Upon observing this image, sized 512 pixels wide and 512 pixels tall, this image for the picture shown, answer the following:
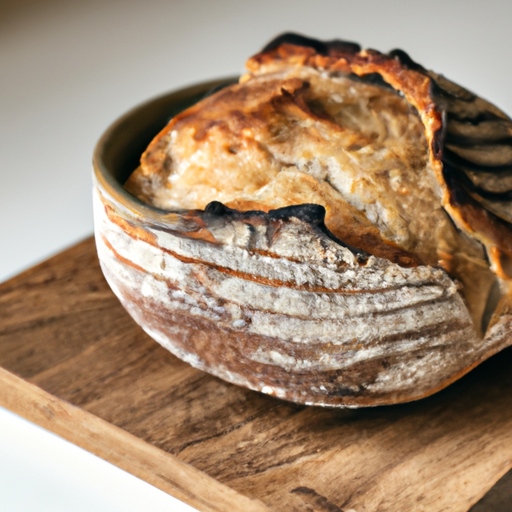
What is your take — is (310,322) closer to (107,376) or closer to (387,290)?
(387,290)

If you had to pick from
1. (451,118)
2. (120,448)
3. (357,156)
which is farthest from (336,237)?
(120,448)

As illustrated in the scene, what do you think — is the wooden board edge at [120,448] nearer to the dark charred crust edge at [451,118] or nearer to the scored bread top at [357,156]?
the scored bread top at [357,156]

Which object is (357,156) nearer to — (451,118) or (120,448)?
(451,118)

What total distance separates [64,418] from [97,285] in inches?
12.9

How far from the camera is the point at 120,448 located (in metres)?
1.14

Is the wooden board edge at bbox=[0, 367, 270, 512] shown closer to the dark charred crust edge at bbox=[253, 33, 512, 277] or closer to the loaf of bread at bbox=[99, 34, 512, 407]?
the loaf of bread at bbox=[99, 34, 512, 407]

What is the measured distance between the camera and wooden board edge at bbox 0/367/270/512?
1.06 metres

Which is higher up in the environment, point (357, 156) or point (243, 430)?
point (357, 156)

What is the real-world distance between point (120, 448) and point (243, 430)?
0.60 feet

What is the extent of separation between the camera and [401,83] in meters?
1.14

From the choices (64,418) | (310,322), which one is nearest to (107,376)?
(64,418)

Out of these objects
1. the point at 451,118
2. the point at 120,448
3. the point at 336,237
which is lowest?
the point at 120,448

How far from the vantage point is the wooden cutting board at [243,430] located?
104cm

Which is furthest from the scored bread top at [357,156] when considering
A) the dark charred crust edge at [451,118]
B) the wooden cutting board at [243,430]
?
the wooden cutting board at [243,430]
